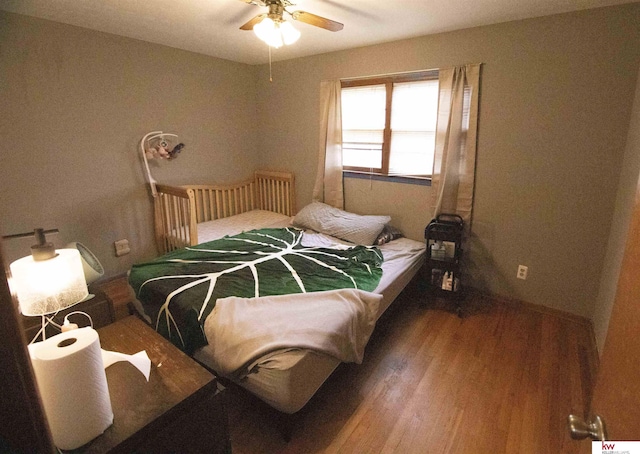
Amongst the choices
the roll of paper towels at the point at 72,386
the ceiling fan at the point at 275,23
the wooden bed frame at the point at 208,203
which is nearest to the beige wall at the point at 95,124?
the wooden bed frame at the point at 208,203

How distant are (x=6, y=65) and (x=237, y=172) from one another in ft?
7.16

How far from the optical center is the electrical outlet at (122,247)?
3172 millimetres

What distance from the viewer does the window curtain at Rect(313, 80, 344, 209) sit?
11.2 feet

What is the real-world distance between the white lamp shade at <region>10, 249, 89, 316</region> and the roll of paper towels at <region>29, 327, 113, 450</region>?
187mm

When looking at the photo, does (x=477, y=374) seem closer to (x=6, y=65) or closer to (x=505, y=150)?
(x=505, y=150)

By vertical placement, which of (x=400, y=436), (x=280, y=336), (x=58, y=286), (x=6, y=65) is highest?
(x=6, y=65)

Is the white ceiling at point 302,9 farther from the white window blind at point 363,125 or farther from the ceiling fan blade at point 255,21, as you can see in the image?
the white window blind at point 363,125

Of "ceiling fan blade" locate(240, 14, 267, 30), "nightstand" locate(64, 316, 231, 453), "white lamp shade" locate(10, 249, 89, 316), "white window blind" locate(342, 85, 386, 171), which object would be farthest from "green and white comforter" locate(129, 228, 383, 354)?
"ceiling fan blade" locate(240, 14, 267, 30)

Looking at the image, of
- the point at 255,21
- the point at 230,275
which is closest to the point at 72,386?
the point at 230,275

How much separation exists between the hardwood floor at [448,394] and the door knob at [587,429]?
1.04m

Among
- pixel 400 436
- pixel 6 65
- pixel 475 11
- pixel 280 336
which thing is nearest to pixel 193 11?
pixel 6 65

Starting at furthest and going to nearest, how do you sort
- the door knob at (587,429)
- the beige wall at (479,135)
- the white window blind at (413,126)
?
the white window blind at (413,126), the beige wall at (479,135), the door knob at (587,429)

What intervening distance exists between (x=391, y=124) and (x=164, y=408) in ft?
9.48

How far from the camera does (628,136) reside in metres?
2.12
